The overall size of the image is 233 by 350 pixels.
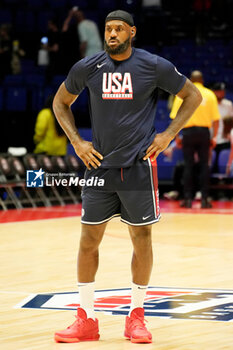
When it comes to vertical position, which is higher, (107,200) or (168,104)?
(107,200)

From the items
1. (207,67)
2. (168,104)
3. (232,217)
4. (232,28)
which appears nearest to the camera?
(232,217)

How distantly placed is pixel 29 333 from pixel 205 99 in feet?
28.1

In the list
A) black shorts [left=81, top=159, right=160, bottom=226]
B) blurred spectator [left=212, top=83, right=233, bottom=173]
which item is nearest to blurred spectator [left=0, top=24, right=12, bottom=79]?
blurred spectator [left=212, top=83, right=233, bottom=173]

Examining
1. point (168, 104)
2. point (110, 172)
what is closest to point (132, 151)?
point (110, 172)

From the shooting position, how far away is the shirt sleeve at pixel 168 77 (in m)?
4.69

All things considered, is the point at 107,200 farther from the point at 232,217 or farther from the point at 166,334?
the point at 232,217

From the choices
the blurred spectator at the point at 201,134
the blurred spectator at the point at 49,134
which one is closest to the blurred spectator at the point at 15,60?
the blurred spectator at the point at 49,134

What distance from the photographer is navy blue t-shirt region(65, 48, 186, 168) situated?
466 cm

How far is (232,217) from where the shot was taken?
12.1m

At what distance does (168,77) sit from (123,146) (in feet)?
1.46

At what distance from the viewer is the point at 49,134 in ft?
47.7

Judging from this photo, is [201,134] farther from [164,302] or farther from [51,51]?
[164,302]

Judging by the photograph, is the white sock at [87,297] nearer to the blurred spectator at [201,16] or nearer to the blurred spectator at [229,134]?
the blurred spectator at [229,134]

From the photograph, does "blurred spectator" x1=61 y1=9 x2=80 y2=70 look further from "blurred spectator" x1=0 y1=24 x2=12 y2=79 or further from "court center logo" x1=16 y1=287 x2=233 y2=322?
"court center logo" x1=16 y1=287 x2=233 y2=322
